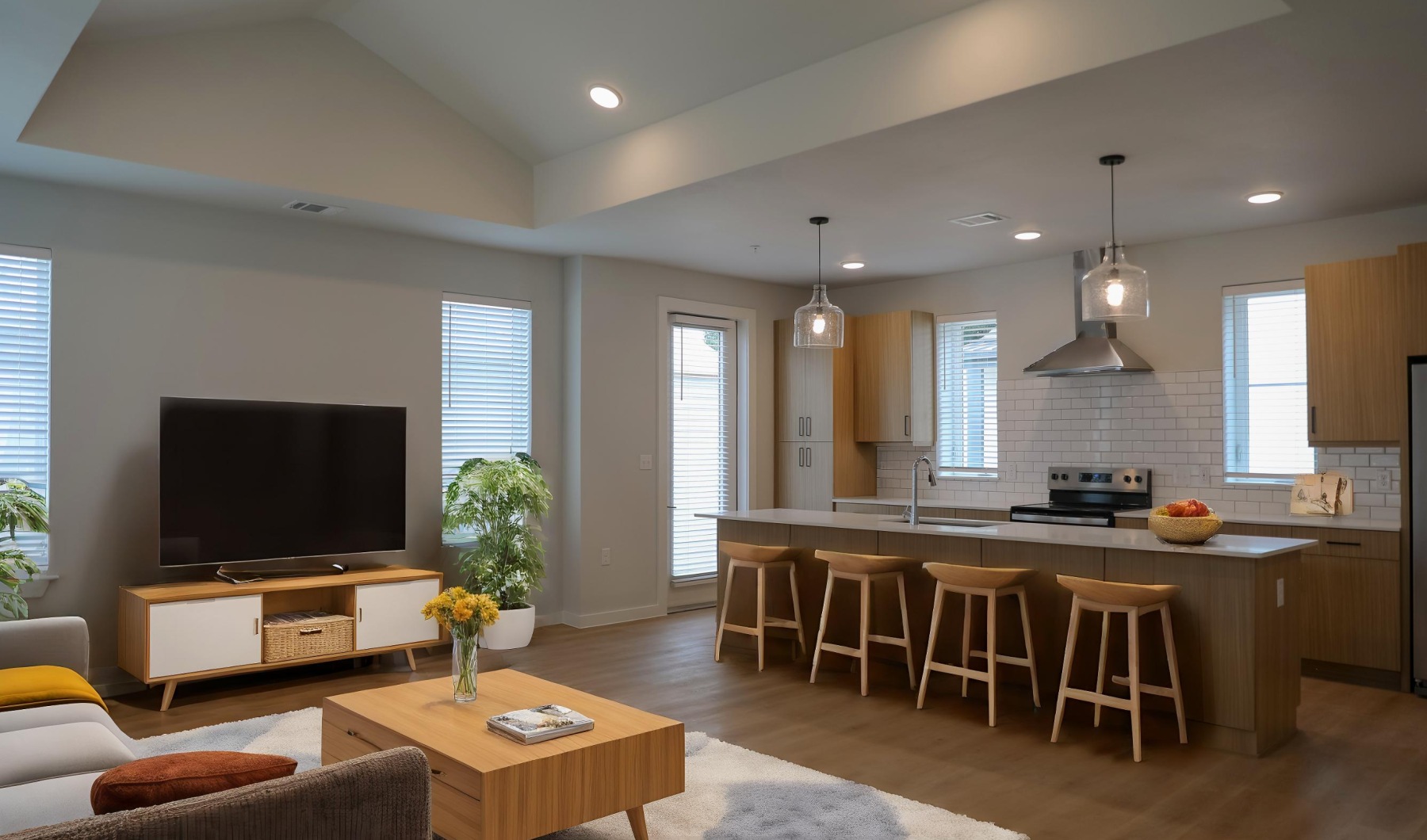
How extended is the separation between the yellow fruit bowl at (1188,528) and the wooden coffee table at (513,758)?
8.21 feet

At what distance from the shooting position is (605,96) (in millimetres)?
5215

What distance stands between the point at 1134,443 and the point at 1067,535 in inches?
90.7

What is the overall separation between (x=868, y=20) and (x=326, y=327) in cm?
373

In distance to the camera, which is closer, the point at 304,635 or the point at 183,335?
the point at 304,635

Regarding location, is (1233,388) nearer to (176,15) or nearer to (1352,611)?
(1352,611)

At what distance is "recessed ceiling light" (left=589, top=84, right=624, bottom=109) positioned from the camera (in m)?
5.16

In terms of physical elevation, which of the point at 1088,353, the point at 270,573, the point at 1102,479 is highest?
the point at 1088,353

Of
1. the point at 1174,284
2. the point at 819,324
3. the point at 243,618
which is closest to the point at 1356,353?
the point at 1174,284

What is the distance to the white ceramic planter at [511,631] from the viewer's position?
20.1ft

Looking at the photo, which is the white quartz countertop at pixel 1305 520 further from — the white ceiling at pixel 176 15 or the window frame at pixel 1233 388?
the white ceiling at pixel 176 15

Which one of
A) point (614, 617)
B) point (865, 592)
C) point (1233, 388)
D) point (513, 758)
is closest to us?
point (513, 758)

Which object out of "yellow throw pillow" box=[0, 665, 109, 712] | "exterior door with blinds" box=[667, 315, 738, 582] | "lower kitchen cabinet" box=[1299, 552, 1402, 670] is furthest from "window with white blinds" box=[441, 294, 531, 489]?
"lower kitchen cabinet" box=[1299, 552, 1402, 670]

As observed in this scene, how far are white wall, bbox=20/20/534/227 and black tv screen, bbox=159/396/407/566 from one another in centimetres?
128

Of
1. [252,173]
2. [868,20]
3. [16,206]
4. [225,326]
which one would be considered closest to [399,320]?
[225,326]
